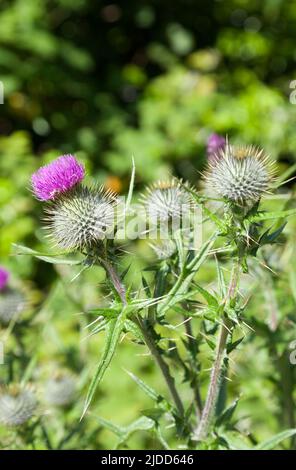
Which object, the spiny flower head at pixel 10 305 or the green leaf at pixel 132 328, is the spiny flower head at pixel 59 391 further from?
the green leaf at pixel 132 328

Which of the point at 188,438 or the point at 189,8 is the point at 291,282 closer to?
the point at 188,438

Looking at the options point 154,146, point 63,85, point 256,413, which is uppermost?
point 63,85

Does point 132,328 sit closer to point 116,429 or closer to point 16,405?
point 116,429

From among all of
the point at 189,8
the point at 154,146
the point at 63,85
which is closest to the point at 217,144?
the point at 154,146

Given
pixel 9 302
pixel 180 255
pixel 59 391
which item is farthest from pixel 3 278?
pixel 180 255

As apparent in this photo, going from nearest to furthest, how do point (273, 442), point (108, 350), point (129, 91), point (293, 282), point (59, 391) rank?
point (108, 350)
point (273, 442)
point (293, 282)
point (59, 391)
point (129, 91)

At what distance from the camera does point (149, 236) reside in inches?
84.0

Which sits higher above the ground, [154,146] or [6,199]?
[154,146]

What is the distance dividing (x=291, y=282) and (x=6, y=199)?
297 cm

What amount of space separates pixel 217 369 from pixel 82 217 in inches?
23.5

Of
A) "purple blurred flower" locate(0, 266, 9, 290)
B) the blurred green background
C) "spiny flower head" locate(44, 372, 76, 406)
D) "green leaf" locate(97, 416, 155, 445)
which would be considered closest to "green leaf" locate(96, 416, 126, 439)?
"green leaf" locate(97, 416, 155, 445)

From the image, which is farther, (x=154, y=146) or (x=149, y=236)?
(x=154, y=146)

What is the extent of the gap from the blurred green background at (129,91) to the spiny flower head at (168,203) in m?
2.14

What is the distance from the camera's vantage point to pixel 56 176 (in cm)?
177
